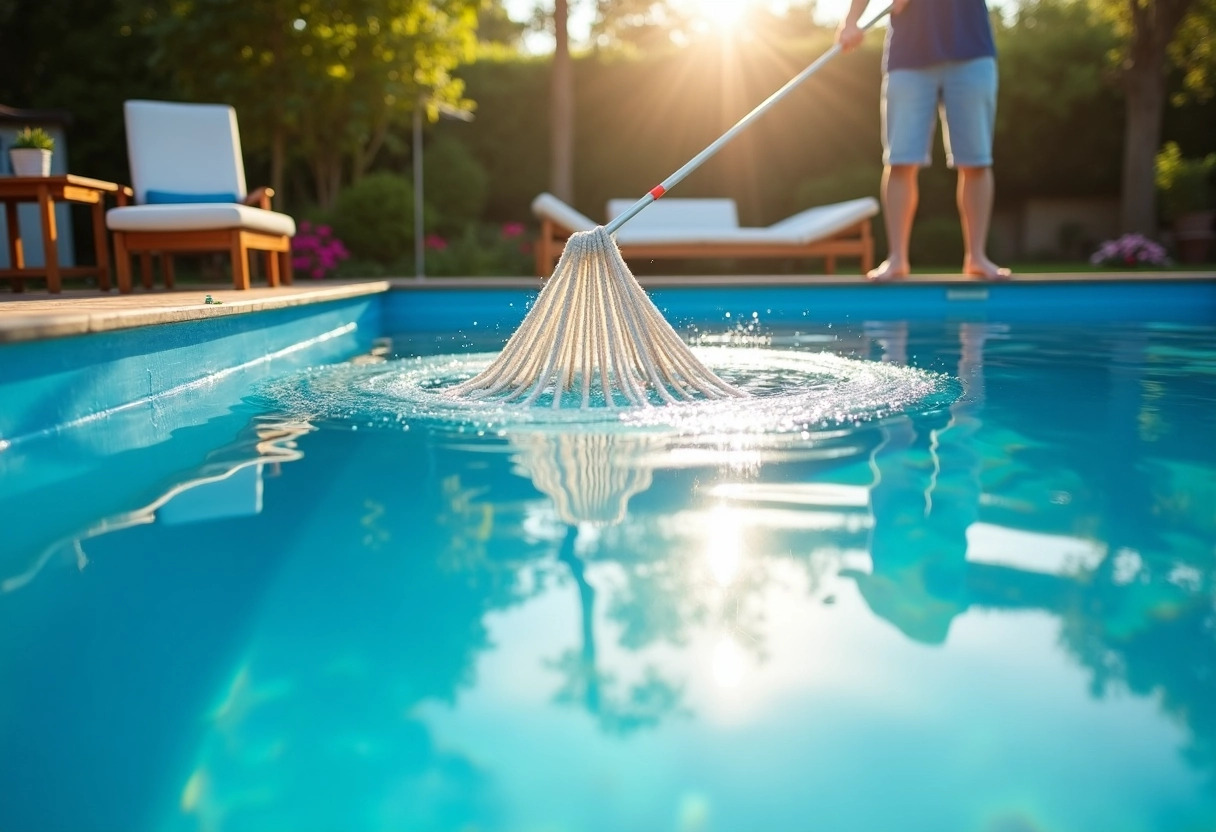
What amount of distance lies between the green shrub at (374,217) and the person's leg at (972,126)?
18.6ft

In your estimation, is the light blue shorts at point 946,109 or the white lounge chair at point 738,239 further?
the white lounge chair at point 738,239

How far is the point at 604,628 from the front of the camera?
3.87 ft

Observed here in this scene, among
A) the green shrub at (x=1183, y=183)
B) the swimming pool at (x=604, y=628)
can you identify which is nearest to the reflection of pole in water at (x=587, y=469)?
the swimming pool at (x=604, y=628)

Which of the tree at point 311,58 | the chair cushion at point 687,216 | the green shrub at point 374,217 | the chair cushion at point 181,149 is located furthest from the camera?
the green shrub at point 374,217

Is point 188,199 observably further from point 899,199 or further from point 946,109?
point 946,109

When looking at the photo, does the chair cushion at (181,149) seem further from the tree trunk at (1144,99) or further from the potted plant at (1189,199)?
the potted plant at (1189,199)

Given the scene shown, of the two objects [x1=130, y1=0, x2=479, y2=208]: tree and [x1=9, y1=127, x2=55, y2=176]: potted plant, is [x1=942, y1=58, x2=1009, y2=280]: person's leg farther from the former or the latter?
[x1=130, y1=0, x2=479, y2=208]: tree

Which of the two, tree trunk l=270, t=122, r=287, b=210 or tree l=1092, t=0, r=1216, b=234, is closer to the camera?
tree trunk l=270, t=122, r=287, b=210

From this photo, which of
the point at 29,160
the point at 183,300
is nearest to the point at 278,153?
the point at 29,160

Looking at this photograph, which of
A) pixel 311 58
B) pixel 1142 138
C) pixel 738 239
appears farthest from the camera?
Answer: pixel 1142 138

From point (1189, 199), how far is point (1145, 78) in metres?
1.45

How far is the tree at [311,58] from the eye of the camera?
9234 millimetres

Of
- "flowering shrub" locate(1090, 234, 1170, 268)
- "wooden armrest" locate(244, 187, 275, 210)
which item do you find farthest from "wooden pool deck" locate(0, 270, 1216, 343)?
"flowering shrub" locate(1090, 234, 1170, 268)

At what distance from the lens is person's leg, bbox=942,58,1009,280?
16.1 feet
